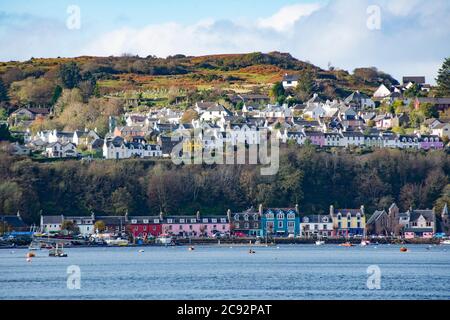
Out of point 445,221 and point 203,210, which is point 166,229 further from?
point 445,221

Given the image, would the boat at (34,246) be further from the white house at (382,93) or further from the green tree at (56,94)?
the white house at (382,93)

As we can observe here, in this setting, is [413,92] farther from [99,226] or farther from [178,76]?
[99,226]

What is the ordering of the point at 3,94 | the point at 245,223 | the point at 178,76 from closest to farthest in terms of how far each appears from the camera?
the point at 245,223
the point at 3,94
the point at 178,76

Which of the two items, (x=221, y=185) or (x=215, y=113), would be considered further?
(x=215, y=113)

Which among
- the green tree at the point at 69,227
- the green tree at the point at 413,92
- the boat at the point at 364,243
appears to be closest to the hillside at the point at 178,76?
the green tree at the point at 413,92

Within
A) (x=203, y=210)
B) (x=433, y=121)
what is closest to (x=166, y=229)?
(x=203, y=210)

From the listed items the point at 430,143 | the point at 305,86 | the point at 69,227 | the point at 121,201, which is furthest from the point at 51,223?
the point at 305,86
